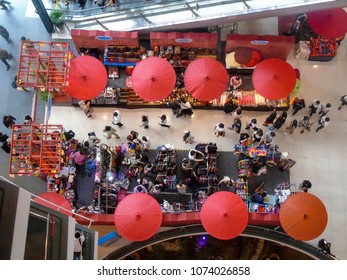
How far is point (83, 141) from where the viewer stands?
14.7 metres

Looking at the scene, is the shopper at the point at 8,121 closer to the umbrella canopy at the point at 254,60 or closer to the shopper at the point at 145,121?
the shopper at the point at 145,121

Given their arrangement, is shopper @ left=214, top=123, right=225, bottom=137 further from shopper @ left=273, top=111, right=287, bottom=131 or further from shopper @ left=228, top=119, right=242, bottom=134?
shopper @ left=273, top=111, right=287, bottom=131

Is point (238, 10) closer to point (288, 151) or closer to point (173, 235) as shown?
point (288, 151)

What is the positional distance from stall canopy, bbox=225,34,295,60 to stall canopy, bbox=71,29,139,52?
3353 mm

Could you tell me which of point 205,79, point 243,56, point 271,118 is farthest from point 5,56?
point 271,118

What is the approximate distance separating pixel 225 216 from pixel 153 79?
4609 millimetres

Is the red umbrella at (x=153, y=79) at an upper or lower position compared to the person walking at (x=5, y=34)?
lower

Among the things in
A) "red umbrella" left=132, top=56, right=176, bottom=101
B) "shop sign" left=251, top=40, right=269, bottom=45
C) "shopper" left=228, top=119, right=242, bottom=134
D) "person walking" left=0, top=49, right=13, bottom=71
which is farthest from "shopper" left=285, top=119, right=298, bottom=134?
"person walking" left=0, top=49, right=13, bottom=71

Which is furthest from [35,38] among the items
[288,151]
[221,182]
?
[288,151]

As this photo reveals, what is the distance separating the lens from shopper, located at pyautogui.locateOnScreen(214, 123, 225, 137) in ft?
45.6

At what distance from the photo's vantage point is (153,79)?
506 inches

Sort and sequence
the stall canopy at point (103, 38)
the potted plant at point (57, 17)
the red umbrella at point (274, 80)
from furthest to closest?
the potted plant at point (57, 17) < the stall canopy at point (103, 38) < the red umbrella at point (274, 80)

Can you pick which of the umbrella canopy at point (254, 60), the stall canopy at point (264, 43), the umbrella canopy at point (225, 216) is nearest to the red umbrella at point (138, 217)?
the umbrella canopy at point (225, 216)

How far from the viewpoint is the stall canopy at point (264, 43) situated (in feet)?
47.4
